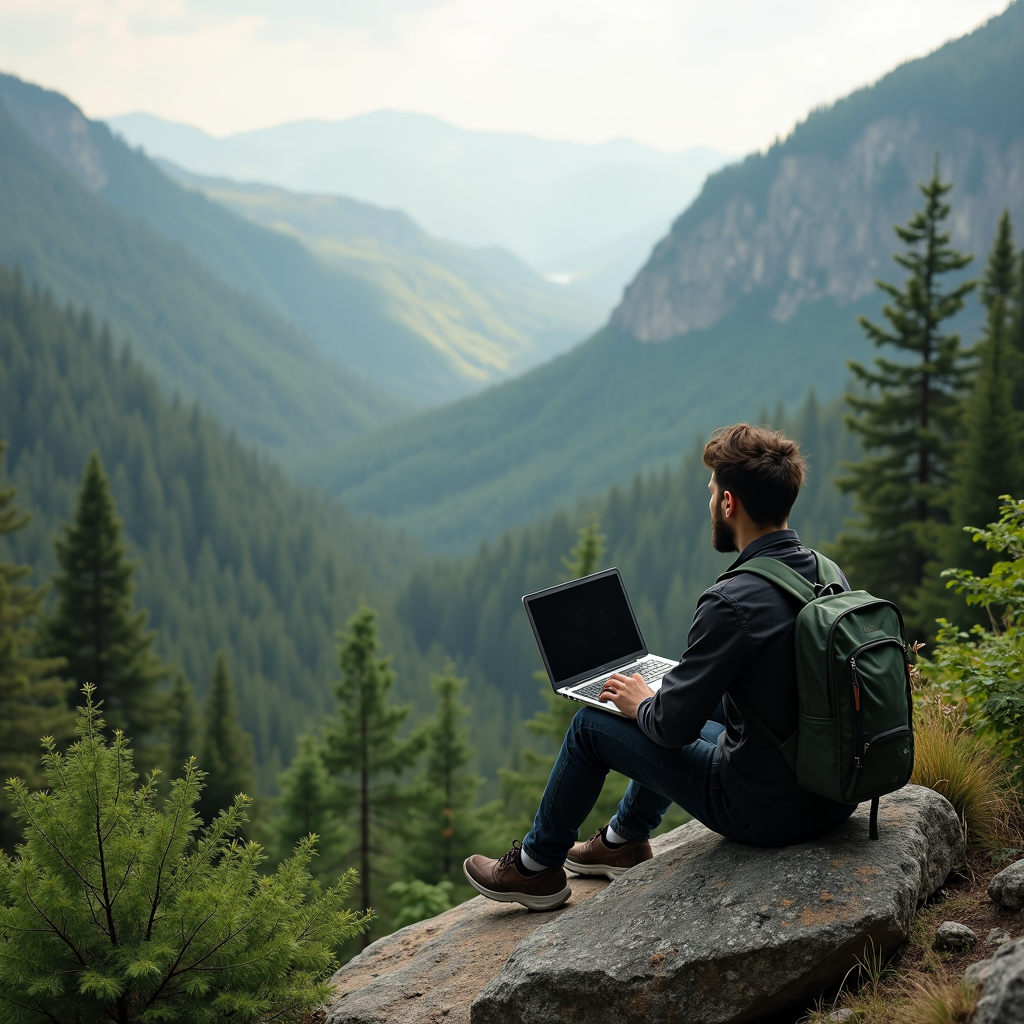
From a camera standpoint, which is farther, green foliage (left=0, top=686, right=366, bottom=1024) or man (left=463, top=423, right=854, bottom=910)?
green foliage (left=0, top=686, right=366, bottom=1024)

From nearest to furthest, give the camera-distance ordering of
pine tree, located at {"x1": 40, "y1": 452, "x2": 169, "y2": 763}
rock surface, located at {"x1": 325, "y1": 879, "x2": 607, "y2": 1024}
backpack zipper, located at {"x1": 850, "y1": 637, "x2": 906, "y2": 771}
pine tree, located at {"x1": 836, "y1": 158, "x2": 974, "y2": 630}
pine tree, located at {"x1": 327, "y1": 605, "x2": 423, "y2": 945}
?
backpack zipper, located at {"x1": 850, "y1": 637, "x2": 906, "y2": 771}
rock surface, located at {"x1": 325, "y1": 879, "x2": 607, "y2": 1024}
pine tree, located at {"x1": 836, "y1": 158, "x2": 974, "y2": 630}
pine tree, located at {"x1": 327, "y1": 605, "x2": 423, "y2": 945}
pine tree, located at {"x1": 40, "y1": 452, "x2": 169, "y2": 763}

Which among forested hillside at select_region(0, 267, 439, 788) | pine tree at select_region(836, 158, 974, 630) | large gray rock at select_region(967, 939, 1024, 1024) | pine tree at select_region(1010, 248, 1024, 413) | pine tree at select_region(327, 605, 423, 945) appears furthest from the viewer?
forested hillside at select_region(0, 267, 439, 788)

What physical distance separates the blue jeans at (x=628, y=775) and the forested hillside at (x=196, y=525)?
103 metres

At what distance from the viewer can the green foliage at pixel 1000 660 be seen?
527cm

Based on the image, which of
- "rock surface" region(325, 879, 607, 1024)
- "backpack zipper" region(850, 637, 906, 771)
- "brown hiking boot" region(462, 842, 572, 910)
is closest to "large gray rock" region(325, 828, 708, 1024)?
"rock surface" region(325, 879, 607, 1024)

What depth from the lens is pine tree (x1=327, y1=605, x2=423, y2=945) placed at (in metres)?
24.6

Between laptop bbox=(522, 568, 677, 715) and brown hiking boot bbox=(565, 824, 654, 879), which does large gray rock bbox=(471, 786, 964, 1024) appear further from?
laptop bbox=(522, 568, 677, 715)

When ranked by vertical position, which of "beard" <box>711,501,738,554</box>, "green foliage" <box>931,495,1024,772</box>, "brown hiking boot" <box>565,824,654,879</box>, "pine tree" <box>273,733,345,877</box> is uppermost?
"beard" <box>711,501,738,554</box>

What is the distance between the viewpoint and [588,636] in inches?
215

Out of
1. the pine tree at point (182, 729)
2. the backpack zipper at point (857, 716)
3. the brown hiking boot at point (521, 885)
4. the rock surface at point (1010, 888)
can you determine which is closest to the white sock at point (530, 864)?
the brown hiking boot at point (521, 885)

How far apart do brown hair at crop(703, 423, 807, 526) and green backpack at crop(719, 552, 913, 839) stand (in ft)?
1.15

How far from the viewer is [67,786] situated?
14.8 ft

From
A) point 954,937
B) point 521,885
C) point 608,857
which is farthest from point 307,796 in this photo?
point 954,937

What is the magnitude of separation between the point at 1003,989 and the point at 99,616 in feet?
112
